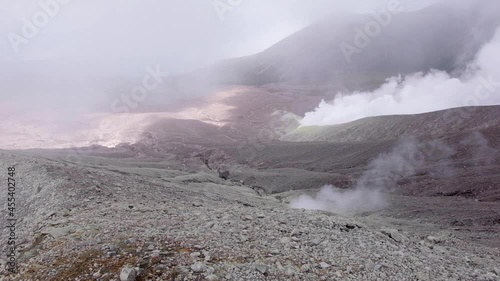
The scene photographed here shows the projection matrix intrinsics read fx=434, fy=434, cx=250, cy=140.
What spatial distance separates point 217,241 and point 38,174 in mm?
8775

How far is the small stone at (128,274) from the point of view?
23.3 ft

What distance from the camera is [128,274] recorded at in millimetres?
7148

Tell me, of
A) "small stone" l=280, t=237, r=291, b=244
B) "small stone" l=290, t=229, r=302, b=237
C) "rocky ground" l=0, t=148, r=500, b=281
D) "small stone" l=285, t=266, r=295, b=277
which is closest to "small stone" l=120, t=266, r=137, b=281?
"rocky ground" l=0, t=148, r=500, b=281

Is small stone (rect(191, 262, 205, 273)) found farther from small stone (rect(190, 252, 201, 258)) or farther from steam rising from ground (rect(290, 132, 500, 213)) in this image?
steam rising from ground (rect(290, 132, 500, 213))

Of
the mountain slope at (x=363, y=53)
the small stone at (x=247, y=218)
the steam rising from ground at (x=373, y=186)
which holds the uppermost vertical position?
the mountain slope at (x=363, y=53)

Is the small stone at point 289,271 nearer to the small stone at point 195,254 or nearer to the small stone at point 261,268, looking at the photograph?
the small stone at point 261,268

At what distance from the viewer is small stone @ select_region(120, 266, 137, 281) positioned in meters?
7.11

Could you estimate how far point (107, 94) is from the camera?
84.5 m

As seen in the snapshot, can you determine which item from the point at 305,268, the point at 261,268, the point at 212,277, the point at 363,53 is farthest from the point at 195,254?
the point at 363,53

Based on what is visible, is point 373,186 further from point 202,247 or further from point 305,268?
point 202,247

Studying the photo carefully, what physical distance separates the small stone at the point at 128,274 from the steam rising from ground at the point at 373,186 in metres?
18.7

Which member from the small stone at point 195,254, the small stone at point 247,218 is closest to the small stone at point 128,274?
the small stone at point 195,254

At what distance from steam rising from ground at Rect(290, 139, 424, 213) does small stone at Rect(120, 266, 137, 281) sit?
1865cm

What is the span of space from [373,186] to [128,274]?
86.3 ft
